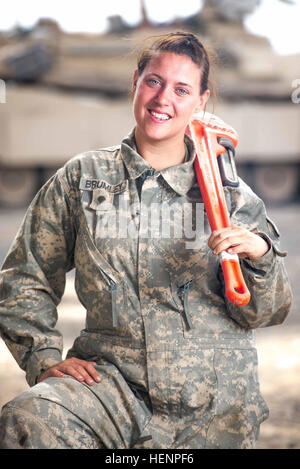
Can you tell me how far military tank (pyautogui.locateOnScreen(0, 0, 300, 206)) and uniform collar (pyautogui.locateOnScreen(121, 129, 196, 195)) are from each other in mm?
9630

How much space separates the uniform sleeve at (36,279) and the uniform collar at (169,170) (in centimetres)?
21

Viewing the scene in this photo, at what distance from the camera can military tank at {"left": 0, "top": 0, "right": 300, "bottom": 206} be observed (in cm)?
1192

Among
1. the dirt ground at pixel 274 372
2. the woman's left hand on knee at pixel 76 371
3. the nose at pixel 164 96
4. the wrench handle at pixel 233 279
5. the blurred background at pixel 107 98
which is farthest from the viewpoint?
the blurred background at pixel 107 98

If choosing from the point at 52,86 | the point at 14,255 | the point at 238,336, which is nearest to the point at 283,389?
the point at 238,336

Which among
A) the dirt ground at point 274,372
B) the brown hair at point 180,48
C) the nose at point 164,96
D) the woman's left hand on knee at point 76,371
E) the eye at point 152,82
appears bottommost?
the dirt ground at point 274,372

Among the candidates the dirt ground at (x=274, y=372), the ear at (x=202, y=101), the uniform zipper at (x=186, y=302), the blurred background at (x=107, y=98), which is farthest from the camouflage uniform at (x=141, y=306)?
the blurred background at (x=107, y=98)

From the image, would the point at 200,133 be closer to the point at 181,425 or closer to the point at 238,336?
the point at 238,336

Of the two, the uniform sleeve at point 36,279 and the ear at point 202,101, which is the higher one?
the ear at point 202,101

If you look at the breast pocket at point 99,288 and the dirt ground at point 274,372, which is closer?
the breast pocket at point 99,288

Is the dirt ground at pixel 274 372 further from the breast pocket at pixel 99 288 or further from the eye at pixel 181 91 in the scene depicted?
the eye at pixel 181 91

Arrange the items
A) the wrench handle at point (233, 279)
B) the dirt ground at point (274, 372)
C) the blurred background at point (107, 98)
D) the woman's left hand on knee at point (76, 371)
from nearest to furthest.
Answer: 1. the wrench handle at point (233, 279)
2. the woman's left hand on knee at point (76, 371)
3. the dirt ground at point (274, 372)
4. the blurred background at point (107, 98)

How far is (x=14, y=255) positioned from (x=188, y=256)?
1.73ft

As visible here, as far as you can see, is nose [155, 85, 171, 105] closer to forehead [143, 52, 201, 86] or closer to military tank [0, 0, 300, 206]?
forehead [143, 52, 201, 86]

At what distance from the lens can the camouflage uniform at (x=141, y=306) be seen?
1955 mm
